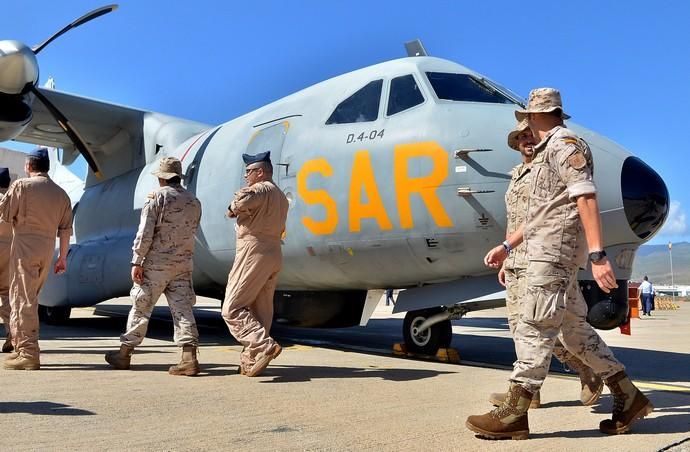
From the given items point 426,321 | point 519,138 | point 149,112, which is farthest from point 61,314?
point 519,138

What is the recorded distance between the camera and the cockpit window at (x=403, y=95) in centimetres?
680

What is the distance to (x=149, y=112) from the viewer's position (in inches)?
467

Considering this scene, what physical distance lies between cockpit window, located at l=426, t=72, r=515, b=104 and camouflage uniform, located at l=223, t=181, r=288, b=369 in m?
2.19

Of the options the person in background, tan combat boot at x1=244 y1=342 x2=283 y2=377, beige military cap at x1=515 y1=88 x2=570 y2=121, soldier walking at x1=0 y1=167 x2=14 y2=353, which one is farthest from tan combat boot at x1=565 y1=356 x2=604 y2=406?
the person in background

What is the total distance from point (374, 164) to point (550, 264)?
10.7ft

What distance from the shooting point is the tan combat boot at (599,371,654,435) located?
3.64 m

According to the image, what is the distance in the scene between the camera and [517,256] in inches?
156

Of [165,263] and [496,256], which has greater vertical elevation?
[496,256]

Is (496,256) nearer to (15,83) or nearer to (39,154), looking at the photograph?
(39,154)

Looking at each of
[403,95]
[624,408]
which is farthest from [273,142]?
[624,408]

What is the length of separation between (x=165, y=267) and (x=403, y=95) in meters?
3.02

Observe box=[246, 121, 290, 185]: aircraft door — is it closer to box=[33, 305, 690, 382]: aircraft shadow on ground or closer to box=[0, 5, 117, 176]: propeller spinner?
box=[33, 305, 690, 382]: aircraft shadow on ground

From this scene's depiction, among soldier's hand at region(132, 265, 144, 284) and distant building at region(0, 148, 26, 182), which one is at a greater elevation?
distant building at region(0, 148, 26, 182)

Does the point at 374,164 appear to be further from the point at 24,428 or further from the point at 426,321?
the point at 24,428
